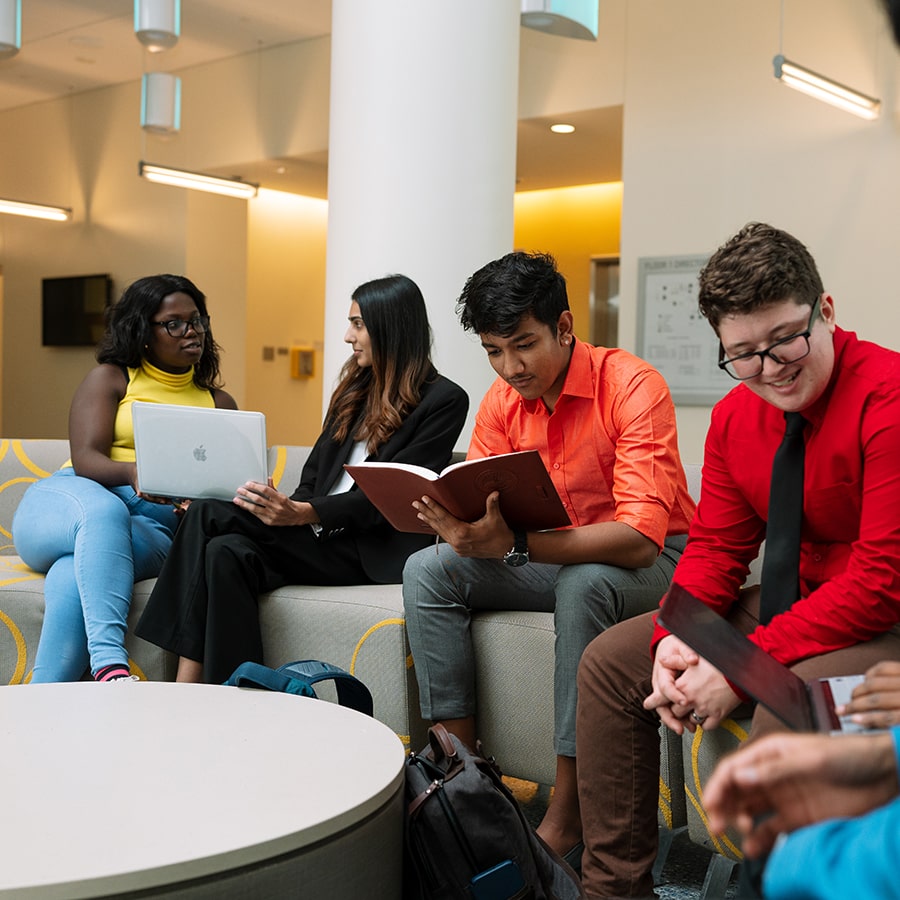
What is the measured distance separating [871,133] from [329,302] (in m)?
3.68

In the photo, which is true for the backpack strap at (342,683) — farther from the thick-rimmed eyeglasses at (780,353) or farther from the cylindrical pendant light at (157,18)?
the cylindrical pendant light at (157,18)

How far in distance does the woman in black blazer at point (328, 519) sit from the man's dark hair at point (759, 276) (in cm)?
134

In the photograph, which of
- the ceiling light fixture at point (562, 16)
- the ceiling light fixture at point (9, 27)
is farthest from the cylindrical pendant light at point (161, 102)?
the ceiling light fixture at point (562, 16)

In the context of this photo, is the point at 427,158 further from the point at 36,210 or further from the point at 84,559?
the point at 36,210

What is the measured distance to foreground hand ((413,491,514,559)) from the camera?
240cm

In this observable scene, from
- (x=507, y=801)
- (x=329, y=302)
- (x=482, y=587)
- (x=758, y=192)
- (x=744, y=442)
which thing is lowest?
(x=507, y=801)

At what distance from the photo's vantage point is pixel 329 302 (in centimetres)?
467

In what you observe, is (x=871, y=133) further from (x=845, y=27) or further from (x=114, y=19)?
(x=114, y=19)

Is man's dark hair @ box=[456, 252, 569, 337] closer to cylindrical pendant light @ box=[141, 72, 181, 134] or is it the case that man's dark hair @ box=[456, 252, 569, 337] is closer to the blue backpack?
the blue backpack

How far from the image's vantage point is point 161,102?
739 cm

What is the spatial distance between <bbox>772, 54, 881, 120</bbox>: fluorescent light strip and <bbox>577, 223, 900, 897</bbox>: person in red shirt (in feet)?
13.0

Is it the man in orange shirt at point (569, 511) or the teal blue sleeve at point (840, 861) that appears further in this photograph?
the man in orange shirt at point (569, 511)

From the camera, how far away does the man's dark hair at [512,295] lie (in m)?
2.51

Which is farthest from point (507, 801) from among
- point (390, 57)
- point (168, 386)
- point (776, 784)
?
point (390, 57)
